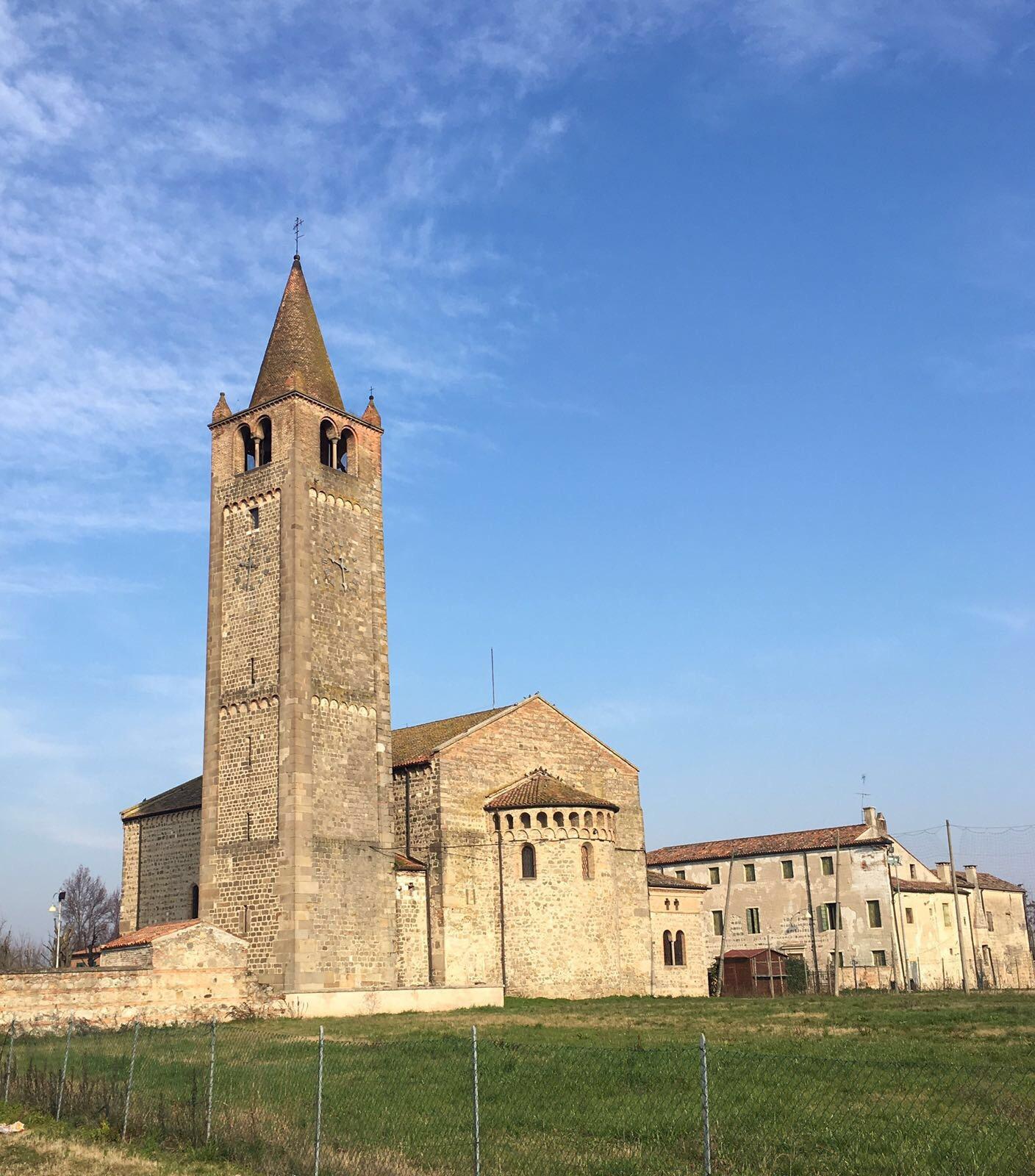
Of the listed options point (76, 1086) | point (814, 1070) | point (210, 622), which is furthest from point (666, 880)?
point (76, 1086)

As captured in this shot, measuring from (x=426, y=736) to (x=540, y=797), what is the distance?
6792 mm

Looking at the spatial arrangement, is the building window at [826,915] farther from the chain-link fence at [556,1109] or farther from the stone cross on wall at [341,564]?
the chain-link fence at [556,1109]

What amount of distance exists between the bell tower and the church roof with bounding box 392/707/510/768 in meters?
3.53

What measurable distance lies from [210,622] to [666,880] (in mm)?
24007

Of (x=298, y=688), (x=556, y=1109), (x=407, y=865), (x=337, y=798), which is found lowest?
(x=556, y=1109)

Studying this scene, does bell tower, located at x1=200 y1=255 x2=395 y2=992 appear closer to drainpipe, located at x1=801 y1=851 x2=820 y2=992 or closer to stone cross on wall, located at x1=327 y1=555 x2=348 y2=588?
stone cross on wall, located at x1=327 y1=555 x2=348 y2=588

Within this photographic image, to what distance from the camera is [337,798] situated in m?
39.2

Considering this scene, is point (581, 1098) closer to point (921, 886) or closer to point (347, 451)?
point (347, 451)

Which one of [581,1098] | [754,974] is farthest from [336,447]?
[754,974]

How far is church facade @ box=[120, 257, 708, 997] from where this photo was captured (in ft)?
125

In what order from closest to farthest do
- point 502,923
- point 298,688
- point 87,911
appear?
point 298,688, point 502,923, point 87,911

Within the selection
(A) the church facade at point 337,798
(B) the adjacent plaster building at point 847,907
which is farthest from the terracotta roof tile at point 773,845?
(A) the church facade at point 337,798

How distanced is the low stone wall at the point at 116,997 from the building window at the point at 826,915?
131ft

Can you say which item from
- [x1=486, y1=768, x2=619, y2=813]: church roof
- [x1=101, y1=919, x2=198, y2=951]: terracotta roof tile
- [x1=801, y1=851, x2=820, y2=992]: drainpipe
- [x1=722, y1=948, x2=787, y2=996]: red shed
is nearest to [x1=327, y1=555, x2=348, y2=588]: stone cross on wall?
[x1=486, y1=768, x2=619, y2=813]: church roof
